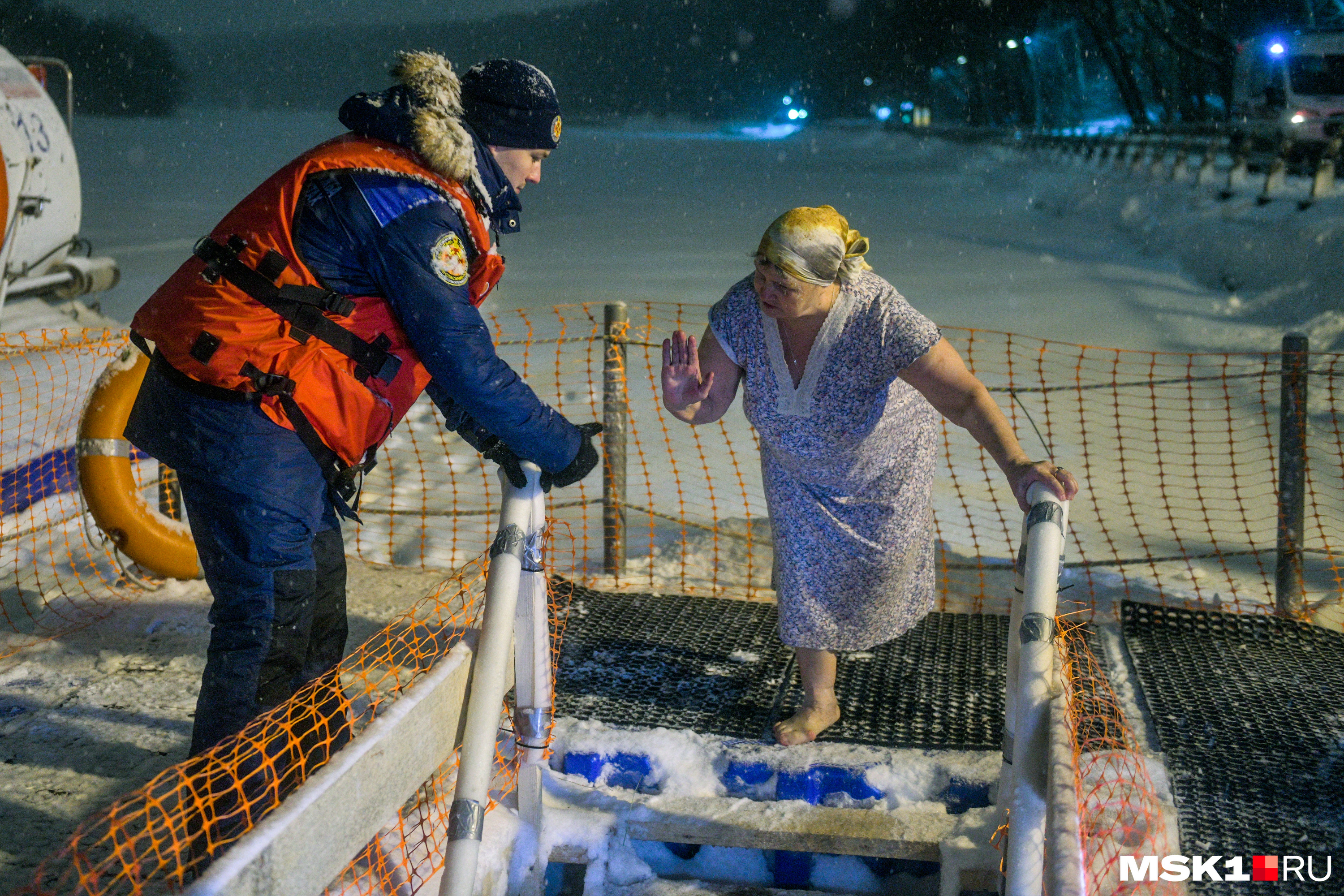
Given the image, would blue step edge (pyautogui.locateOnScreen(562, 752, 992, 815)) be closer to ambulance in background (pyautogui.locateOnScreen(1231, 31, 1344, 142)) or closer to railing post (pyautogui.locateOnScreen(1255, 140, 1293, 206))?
railing post (pyautogui.locateOnScreen(1255, 140, 1293, 206))

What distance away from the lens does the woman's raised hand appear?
2668 mm

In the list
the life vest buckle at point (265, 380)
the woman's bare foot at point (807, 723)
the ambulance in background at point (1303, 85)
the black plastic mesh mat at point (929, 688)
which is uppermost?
the ambulance in background at point (1303, 85)

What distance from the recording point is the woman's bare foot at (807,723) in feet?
9.95

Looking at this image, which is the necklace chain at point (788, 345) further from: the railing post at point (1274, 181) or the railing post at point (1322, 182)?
the railing post at point (1274, 181)

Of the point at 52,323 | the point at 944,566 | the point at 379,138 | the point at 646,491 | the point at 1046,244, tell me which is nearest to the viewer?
the point at 379,138

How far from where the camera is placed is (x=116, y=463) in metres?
3.78

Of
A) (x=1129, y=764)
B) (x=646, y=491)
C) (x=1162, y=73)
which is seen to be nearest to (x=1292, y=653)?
(x=1129, y=764)

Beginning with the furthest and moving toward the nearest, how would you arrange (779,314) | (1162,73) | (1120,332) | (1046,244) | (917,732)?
(1162,73) → (1046,244) → (1120,332) → (917,732) → (779,314)

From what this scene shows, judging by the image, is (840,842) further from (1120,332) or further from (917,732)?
(1120,332)

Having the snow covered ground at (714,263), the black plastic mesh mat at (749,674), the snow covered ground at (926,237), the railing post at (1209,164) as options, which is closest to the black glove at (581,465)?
the black plastic mesh mat at (749,674)

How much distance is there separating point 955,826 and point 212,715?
1.78m

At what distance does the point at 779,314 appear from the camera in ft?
8.62

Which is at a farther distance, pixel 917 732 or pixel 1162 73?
pixel 1162 73

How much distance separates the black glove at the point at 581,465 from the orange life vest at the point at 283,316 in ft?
1.34
